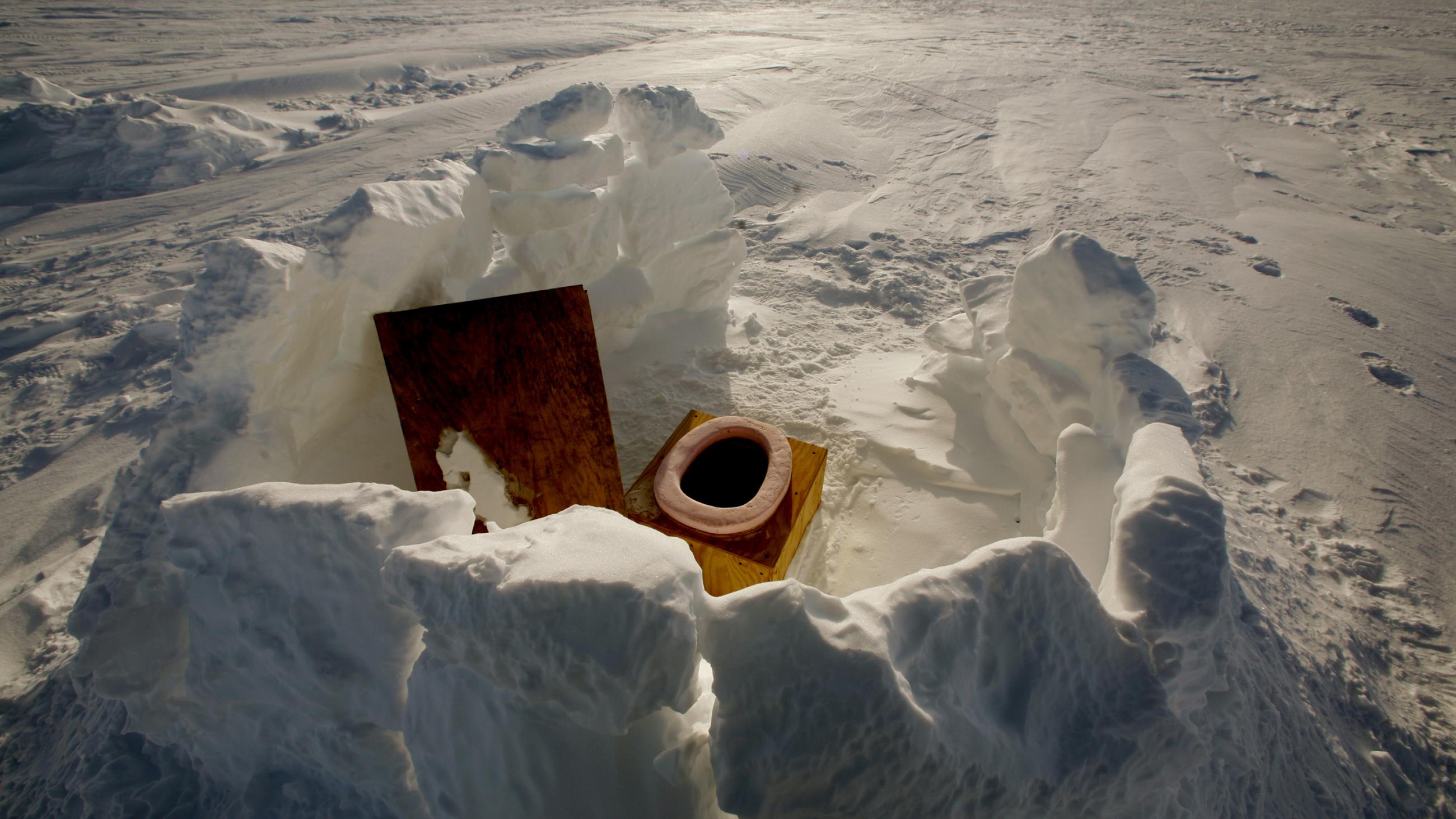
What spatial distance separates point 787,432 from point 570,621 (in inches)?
69.7

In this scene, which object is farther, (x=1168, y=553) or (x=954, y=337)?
(x=954, y=337)

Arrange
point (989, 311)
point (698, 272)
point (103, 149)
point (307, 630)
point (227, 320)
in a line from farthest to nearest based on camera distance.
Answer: point (103, 149)
point (698, 272)
point (989, 311)
point (227, 320)
point (307, 630)

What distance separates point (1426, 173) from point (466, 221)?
662 cm

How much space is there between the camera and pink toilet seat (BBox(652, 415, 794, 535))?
5.79 ft

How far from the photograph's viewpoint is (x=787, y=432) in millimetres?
2572

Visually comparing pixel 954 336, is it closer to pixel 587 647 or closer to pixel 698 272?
pixel 698 272

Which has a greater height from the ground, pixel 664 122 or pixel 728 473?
pixel 664 122

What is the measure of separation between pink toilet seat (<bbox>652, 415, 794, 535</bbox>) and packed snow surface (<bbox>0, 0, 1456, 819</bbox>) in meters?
0.34

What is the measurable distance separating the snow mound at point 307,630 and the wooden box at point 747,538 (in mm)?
751

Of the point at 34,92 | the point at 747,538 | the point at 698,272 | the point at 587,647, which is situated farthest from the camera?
the point at 34,92

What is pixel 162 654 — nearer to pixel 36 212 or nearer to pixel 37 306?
pixel 37 306

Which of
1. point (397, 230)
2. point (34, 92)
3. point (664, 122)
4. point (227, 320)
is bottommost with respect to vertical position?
point (227, 320)

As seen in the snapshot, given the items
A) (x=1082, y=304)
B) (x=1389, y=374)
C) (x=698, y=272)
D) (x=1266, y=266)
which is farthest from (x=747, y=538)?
(x=1266, y=266)

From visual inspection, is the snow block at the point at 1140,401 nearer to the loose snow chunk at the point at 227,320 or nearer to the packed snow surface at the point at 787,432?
the packed snow surface at the point at 787,432
